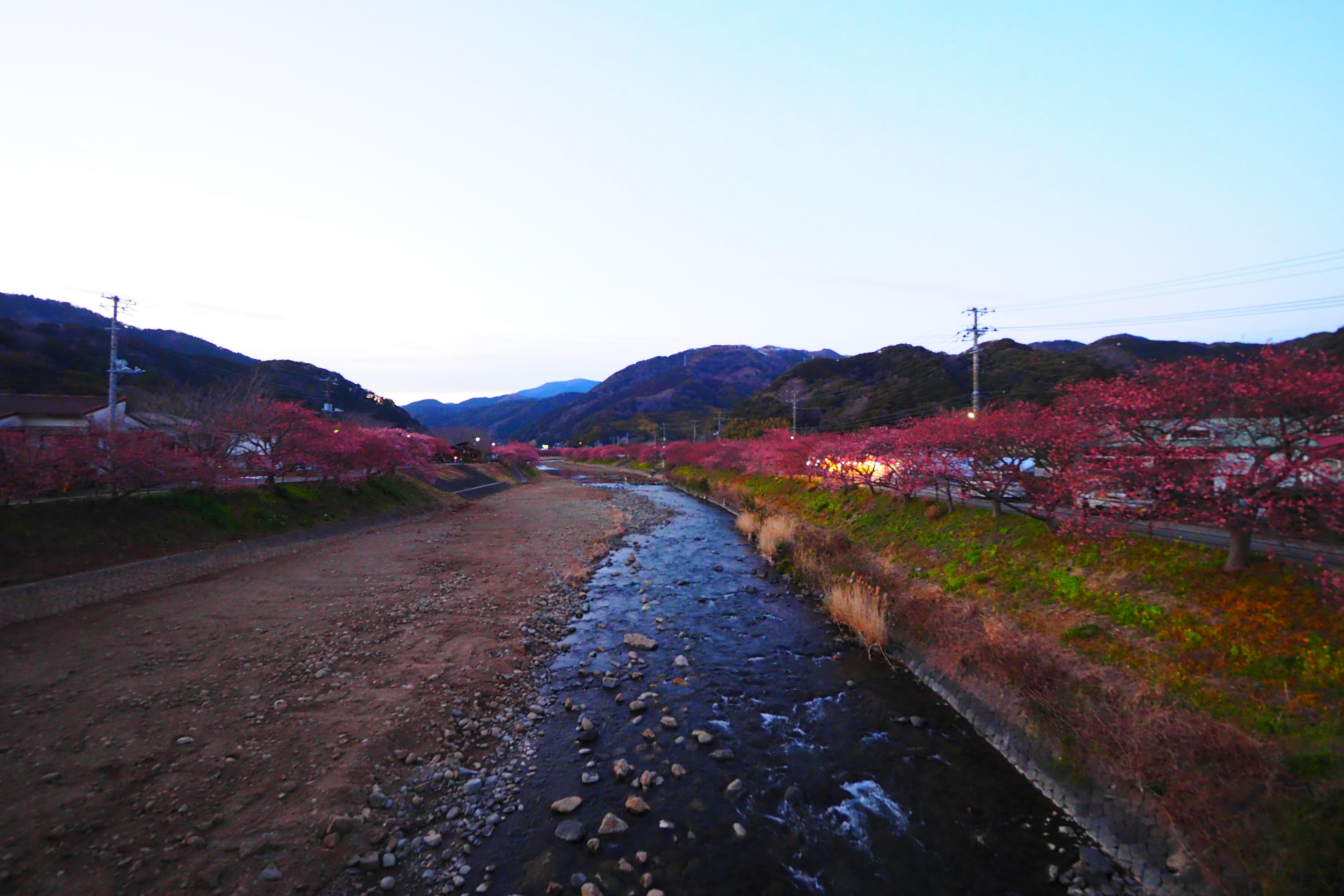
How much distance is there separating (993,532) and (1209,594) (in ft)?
23.6

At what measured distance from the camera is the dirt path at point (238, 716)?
666 centimetres

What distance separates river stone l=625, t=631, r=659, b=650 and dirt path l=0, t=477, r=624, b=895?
8.31 feet

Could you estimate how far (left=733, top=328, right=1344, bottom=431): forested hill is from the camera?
84.9m

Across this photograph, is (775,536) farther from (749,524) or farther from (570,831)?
(570,831)

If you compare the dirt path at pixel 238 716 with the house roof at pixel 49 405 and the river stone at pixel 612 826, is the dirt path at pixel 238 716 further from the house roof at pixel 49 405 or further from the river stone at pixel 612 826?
the house roof at pixel 49 405

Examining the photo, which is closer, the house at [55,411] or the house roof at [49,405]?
the house at [55,411]

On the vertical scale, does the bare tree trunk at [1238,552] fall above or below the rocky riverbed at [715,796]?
above

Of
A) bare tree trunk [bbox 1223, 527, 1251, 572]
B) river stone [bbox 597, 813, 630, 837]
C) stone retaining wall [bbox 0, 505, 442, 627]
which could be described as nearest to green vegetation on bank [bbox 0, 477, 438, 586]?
stone retaining wall [bbox 0, 505, 442, 627]

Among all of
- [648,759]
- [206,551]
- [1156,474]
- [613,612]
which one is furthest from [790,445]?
[206,551]

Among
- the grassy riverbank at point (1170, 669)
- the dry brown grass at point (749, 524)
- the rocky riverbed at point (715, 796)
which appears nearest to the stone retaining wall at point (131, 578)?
the rocky riverbed at point (715, 796)

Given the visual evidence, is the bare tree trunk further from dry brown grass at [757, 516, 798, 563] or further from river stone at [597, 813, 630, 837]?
dry brown grass at [757, 516, 798, 563]

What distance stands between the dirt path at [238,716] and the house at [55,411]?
97.8ft

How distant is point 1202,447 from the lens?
32.8ft

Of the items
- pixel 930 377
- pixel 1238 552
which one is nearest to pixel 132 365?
pixel 1238 552
